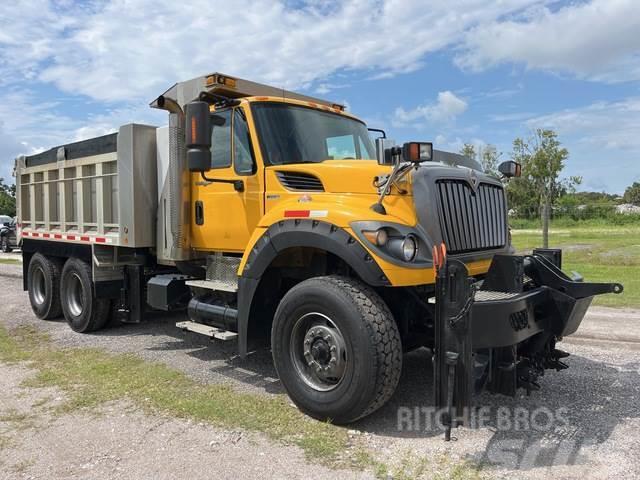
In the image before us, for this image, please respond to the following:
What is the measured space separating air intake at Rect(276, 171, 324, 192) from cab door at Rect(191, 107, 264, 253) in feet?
0.89

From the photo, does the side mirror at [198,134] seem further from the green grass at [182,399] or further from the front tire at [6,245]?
the front tire at [6,245]

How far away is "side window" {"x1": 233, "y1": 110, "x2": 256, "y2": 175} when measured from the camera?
5312 mm

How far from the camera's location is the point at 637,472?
11.1 feet

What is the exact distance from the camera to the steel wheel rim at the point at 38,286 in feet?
28.9

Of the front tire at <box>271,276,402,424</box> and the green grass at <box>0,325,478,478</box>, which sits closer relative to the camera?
the green grass at <box>0,325,478,478</box>

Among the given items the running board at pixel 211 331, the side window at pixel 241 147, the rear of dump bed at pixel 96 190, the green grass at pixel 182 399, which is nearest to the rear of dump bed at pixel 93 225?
the rear of dump bed at pixel 96 190

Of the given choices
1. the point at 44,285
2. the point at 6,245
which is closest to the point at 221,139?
the point at 44,285

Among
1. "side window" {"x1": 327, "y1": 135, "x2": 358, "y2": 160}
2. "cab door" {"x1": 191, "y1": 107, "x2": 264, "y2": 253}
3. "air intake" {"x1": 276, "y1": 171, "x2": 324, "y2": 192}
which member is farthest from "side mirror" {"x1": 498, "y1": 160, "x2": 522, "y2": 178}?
"cab door" {"x1": 191, "y1": 107, "x2": 264, "y2": 253}

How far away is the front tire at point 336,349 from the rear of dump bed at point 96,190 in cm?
295

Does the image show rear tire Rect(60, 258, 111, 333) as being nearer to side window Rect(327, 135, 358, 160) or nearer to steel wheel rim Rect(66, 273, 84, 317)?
steel wheel rim Rect(66, 273, 84, 317)

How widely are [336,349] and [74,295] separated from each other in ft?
17.3

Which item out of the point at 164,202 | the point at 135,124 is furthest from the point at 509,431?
the point at 135,124

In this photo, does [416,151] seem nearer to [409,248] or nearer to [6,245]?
[409,248]

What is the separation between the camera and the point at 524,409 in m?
4.47
